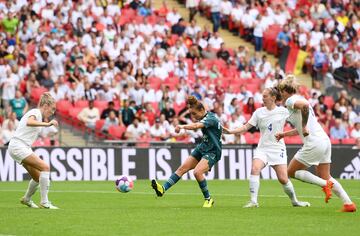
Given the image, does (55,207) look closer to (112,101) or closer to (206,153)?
(206,153)

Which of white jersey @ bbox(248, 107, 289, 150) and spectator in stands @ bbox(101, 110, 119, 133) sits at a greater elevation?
spectator in stands @ bbox(101, 110, 119, 133)

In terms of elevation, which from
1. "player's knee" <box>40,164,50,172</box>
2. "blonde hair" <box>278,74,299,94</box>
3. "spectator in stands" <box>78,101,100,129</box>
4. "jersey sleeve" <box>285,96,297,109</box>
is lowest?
"player's knee" <box>40,164,50,172</box>

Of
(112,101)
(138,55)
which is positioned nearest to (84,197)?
(112,101)

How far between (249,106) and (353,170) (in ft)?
14.2

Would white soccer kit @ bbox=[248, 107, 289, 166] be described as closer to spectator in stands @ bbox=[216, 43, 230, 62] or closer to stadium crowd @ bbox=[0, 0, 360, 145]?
stadium crowd @ bbox=[0, 0, 360, 145]

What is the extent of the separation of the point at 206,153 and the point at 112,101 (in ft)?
46.1

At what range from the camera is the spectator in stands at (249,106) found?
34.7m

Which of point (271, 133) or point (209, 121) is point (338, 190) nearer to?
point (271, 133)

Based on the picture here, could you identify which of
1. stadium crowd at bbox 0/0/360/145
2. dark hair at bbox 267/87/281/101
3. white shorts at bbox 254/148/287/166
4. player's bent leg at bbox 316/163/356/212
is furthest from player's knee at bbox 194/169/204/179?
stadium crowd at bbox 0/0/360/145

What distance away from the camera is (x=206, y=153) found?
18422 millimetres

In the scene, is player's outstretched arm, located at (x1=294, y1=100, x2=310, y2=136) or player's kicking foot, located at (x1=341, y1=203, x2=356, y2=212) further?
player's kicking foot, located at (x1=341, y1=203, x2=356, y2=212)

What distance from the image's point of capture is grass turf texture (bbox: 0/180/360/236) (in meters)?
13.8

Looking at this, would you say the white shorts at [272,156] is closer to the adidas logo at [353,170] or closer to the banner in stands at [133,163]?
the banner in stands at [133,163]

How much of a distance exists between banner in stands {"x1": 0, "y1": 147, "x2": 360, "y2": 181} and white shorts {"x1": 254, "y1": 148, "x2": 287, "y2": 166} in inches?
470
